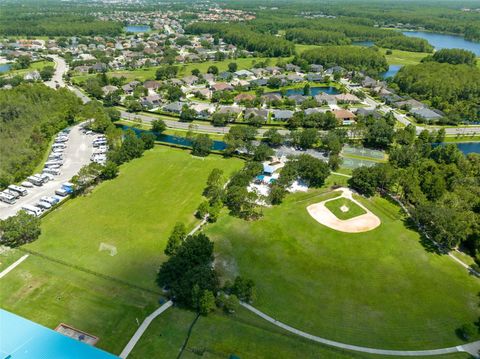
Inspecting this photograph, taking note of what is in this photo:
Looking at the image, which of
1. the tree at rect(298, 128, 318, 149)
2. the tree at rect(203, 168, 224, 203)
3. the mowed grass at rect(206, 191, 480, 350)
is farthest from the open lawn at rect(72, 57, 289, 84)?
the mowed grass at rect(206, 191, 480, 350)

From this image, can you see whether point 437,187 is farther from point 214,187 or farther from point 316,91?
point 316,91

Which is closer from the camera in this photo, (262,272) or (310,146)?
(262,272)

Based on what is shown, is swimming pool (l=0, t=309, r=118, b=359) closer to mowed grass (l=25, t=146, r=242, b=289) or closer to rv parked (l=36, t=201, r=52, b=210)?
mowed grass (l=25, t=146, r=242, b=289)

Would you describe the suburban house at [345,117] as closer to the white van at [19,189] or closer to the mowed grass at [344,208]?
the mowed grass at [344,208]

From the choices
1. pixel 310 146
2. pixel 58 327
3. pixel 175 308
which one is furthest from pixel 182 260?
pixel 310 146

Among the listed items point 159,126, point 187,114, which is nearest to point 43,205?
point 159,126

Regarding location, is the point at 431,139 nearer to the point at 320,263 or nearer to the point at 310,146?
the point at 310,146

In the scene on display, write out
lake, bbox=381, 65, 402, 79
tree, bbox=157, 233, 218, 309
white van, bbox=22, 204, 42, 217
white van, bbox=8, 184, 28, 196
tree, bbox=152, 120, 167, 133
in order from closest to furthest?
tree, bbox=157, 233, 218, 309, white van, bbox=22, 204, 42, 217, white van, bbox=8, 184, 28, 196, tree, bbox=152, 120, 167, 133, lake, bbox=381, 65, 402, 79
